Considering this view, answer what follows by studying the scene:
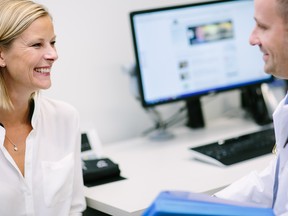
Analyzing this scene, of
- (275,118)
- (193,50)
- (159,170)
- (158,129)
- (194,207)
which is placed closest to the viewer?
(194,207)

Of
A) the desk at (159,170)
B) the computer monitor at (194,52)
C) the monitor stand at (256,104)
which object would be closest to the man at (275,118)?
the desk at (159,170)

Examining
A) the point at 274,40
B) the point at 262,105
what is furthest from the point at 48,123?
the point at 262,105

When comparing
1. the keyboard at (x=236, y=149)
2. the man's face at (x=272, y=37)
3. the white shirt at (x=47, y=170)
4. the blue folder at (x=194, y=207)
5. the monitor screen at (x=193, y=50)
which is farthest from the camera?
the monitor screen at (x=193, y=50)

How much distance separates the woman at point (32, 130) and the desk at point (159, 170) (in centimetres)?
11

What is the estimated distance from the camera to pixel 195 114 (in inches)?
99.2

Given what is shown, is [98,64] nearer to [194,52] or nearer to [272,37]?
[194,52]

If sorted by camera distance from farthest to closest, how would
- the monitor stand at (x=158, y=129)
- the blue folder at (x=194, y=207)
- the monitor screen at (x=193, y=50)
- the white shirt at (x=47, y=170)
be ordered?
the monitor stand at (x=158, y=129) → the monitor screen at (x=193, y=50) → the white shirt at (x=47, y=170) → the blue folder at (x=194, y=207)

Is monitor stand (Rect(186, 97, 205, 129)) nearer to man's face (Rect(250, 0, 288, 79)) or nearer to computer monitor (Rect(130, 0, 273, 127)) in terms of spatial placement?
computer monitor (Rect(130, 0, 273, 127))

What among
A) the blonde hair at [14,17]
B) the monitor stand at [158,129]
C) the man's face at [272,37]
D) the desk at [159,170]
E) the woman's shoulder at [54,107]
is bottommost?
the desk at [159,170]

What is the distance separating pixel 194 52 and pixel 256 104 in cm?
39

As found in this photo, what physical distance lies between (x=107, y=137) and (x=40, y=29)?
30.9 inches

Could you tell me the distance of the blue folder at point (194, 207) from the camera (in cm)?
112

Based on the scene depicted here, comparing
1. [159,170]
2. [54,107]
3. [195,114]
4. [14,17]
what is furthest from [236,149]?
[14,17]

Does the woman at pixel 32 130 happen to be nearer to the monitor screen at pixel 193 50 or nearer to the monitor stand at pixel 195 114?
the monitor screen at pixel 193 50
